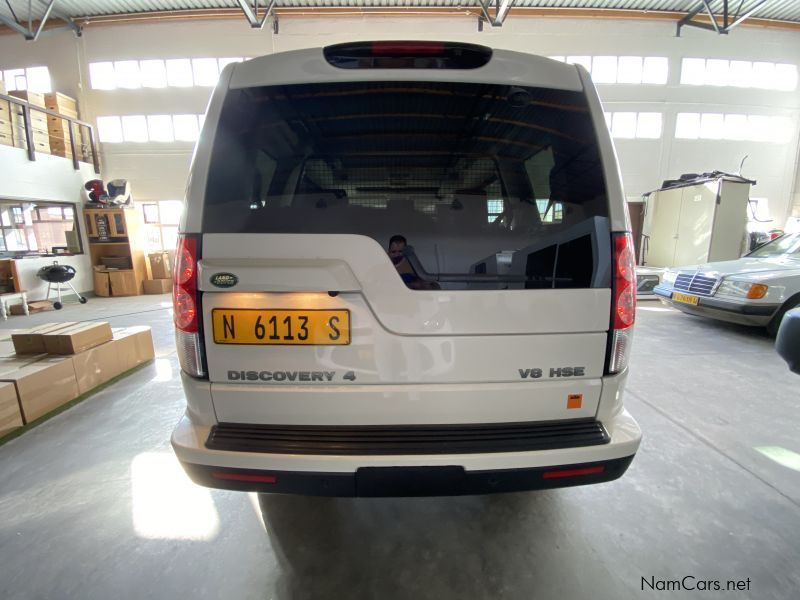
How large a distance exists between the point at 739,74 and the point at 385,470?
16.8 m

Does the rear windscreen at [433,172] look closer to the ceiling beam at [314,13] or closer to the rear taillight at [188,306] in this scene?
the rear taillight at [188,306]

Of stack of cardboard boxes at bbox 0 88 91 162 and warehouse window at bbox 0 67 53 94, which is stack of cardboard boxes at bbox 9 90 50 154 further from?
warehouse window at bbox 0 67 53 94

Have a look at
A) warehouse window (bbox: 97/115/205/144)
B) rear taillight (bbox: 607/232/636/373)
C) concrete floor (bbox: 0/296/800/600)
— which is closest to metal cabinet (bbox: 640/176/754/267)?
concrete floor (bbox: 0/296/800/600)

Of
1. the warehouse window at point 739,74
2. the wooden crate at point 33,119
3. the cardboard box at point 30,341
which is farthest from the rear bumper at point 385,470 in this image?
the warehouse window at point 739,74

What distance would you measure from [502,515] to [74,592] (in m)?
1.70

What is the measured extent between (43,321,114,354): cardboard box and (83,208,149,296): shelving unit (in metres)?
6.65

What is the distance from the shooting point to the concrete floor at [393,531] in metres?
1.30

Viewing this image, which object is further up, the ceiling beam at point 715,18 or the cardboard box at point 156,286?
the ceiling beam at point 715,18

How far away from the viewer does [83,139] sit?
9289 mm

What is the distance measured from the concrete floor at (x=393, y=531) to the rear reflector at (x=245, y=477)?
51 cm

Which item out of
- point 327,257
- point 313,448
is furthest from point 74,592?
point 327,257

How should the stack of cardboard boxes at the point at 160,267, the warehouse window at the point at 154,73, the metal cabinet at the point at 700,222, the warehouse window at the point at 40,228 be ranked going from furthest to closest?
the warehouse window at the point at 154,73, the stack of cardboard boxes at the point at 160,267, the warehouse window at the point at 40,228, the metal cabinet at the point at 700,222

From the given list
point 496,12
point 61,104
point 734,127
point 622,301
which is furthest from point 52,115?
point 734,127

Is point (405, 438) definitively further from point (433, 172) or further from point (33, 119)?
point (33, 119)
